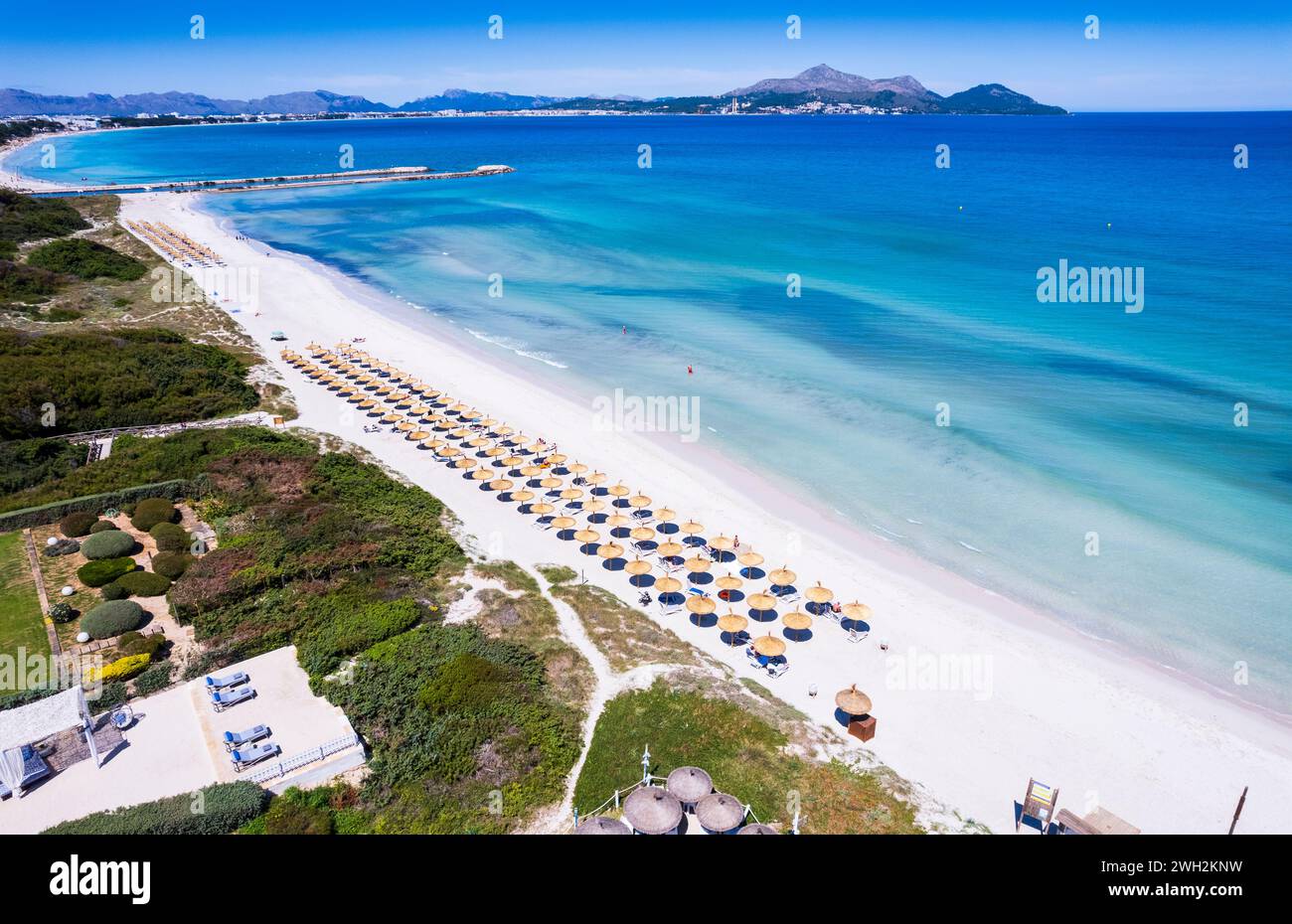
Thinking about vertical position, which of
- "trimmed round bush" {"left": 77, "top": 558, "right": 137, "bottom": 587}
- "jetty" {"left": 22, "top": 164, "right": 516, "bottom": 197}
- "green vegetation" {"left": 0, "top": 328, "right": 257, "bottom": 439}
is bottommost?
"trimmed round bush" {"left": 77, "top": 558, "right": 137, "bottom": 587}

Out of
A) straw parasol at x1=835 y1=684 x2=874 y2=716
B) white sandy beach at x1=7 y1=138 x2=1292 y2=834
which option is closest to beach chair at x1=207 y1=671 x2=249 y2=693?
white sandy beach at x1=7 y1=138 x2=1292 y2=834

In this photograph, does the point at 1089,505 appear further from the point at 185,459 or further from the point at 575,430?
the point at 185,459

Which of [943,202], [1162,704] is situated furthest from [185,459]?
[943,202]

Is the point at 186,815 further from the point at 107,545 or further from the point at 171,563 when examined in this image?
the point at 107,545

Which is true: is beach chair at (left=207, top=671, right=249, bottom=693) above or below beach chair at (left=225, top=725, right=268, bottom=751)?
above

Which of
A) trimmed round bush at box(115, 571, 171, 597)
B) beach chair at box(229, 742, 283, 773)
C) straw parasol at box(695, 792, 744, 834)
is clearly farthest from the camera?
trimmed round bush at box(115, 571, 171, 597)

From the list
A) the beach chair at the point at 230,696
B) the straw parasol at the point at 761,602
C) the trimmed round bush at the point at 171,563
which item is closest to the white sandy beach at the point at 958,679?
the straw parasol at the point at 761,602

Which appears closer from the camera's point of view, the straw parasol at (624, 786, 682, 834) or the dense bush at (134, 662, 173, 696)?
the straw parasol at (624, 786, 682, 834)

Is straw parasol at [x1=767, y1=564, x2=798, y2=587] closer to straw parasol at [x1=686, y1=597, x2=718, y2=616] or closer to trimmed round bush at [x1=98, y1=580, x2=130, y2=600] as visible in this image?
straw parasol at [x1=686, y1=597, x2=718, y2=616]
